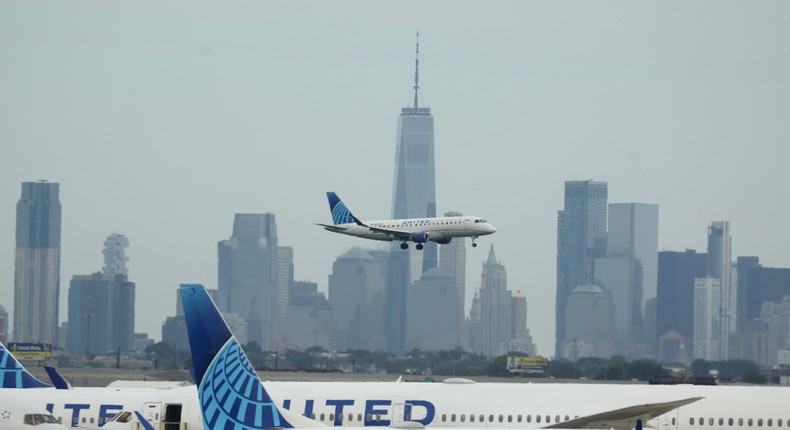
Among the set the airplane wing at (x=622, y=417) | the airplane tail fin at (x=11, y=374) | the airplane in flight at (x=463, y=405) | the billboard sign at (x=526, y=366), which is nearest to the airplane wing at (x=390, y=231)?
the billboard sign at (x=526, y=366)

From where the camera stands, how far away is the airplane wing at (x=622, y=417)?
1620 inches

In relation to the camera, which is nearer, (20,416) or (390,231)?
(20,416)

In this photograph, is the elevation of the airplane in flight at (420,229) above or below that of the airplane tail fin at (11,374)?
above

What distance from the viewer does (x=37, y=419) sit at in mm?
41531

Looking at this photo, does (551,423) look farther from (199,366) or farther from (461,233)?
(461,233)

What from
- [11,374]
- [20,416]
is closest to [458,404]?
[20,416]

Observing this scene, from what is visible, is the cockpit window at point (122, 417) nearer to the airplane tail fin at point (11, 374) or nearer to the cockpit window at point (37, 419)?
the cockpit window at point (37, 419)

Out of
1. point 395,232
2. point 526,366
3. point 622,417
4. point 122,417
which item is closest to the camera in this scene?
point 622,417

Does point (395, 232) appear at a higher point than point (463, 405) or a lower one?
higher

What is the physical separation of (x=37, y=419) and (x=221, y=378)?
5.89m

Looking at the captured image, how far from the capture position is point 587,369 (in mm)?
193500

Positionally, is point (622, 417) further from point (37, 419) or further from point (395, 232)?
point (395, 232)

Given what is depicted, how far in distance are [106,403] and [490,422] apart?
35.6ft

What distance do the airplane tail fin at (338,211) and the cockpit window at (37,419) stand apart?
10348 cm
